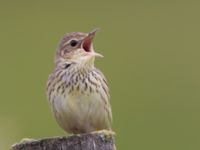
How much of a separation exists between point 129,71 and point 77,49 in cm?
484

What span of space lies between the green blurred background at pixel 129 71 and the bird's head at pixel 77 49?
978 mm

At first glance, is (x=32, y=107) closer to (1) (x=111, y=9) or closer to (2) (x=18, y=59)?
(2) (x=18, y=59)

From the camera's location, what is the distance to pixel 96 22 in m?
16.2

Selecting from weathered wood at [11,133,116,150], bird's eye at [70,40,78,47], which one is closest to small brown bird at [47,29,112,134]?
bird's eye at [70,40,78,47]

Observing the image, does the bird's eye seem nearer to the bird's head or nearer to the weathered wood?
the bird's head

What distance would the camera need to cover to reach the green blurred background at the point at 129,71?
42.8 ft

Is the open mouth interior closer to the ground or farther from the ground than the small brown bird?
farther from the ground

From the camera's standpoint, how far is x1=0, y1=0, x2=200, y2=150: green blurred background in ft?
42.8

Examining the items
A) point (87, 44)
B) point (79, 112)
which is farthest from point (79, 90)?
point (87, 44)

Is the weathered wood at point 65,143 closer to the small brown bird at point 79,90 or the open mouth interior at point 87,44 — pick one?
the small brown bird at point 79,90

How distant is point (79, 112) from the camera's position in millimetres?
9586

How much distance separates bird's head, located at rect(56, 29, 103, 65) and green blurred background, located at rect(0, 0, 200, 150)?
38.5 inches

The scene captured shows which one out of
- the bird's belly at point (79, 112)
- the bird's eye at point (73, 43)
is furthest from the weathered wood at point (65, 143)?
the bird's eye at point (73, 43)

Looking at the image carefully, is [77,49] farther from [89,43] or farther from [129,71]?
[129,71]
